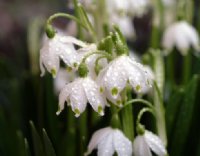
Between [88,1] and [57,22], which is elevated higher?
[88,1]

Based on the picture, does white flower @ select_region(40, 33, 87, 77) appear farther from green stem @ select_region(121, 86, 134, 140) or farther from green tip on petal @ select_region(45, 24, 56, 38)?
green stem @ select_region(121, 86, 134, 140)

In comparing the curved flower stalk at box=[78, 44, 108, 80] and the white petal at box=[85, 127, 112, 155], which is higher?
the curved flower stalk at box=[78, 44, 108, 80]

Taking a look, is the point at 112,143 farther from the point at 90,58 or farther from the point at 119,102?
the point at 90,58

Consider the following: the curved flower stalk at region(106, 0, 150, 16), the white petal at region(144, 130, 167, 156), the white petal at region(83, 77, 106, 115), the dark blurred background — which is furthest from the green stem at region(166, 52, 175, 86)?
the white petal at region(83, 77, 106, 115)

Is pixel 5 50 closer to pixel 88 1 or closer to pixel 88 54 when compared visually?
pixel 88 1

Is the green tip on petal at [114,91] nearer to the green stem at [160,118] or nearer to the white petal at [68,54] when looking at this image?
the white petal at [68,54]

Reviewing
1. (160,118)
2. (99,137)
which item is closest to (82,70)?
(99,137)

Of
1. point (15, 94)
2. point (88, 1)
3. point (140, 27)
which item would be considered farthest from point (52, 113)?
point (140, 27)

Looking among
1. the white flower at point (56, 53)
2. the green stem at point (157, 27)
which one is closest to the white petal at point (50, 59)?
the white flower at point (56, 53)
